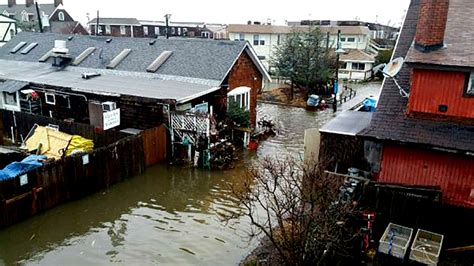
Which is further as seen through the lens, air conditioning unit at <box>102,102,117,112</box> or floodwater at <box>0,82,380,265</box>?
air conditioning unit at <box>102,102,117,112</box>

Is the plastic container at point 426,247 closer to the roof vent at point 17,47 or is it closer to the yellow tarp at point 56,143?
the yellow tarp at point 56,143

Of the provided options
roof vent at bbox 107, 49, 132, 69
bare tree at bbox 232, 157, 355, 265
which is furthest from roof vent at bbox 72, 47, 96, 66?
bare tree at bbox 232, 157, 355, 265

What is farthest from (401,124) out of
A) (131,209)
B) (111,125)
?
(111,125)

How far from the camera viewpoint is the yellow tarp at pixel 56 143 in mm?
16531

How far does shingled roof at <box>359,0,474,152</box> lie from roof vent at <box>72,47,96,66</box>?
2043 centimetres

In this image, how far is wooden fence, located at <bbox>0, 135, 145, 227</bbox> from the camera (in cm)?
1225

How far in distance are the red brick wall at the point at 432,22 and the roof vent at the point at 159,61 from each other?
49.6ft

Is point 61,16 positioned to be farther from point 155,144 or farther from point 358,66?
point 155,144

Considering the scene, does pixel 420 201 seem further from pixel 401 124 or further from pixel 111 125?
pixel 111 125

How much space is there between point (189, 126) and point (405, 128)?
31.7 ft

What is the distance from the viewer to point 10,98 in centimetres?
2425

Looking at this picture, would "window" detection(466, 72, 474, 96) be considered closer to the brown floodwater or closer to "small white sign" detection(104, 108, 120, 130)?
the brown floodwater


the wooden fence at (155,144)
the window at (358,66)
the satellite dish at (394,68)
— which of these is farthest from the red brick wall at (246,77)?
the window at (358,66)

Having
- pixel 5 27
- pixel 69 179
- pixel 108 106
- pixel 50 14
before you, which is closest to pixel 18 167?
pixel 69 179
